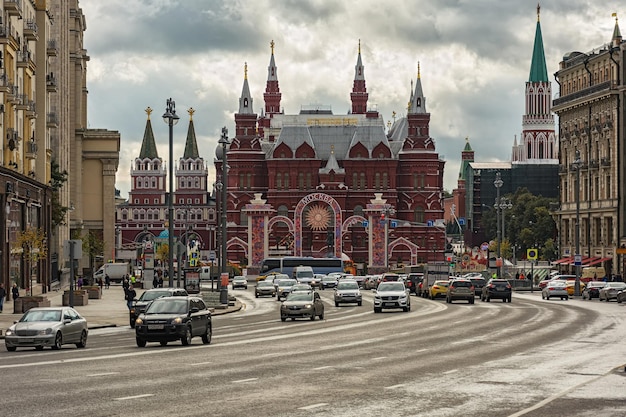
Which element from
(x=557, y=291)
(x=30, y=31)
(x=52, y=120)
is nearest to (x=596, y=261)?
(x=557, y=291)

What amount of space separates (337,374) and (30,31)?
50339mm

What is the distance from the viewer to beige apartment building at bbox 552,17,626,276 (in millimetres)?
103875

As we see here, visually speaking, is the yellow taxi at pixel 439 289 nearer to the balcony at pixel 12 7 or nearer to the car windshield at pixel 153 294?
the balcony at pixel 12 7

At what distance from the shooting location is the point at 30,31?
233ft

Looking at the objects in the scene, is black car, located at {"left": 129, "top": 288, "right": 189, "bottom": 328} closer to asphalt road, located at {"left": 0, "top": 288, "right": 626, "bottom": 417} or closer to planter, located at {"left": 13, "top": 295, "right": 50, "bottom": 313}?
asphalt road, located at {"left": 0, "top": 288, "right": 626, "bottom": 417}

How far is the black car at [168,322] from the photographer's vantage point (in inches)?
1340

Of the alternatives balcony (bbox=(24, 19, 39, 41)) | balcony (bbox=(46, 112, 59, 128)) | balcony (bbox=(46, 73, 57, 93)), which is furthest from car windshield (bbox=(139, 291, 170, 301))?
balcony (bbox=(46, 112, 59, 128))

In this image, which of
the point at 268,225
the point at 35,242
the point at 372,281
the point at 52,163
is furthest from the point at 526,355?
the point at 268,225

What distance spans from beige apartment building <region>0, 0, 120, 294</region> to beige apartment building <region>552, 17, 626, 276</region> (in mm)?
40401

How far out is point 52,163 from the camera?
92.1 metres

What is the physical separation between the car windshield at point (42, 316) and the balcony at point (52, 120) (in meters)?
51.6

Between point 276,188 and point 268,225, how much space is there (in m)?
10.2

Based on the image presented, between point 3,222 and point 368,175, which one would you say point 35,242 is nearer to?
point 3,222

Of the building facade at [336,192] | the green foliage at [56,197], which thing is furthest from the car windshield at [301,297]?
the building facade at [336,192]
